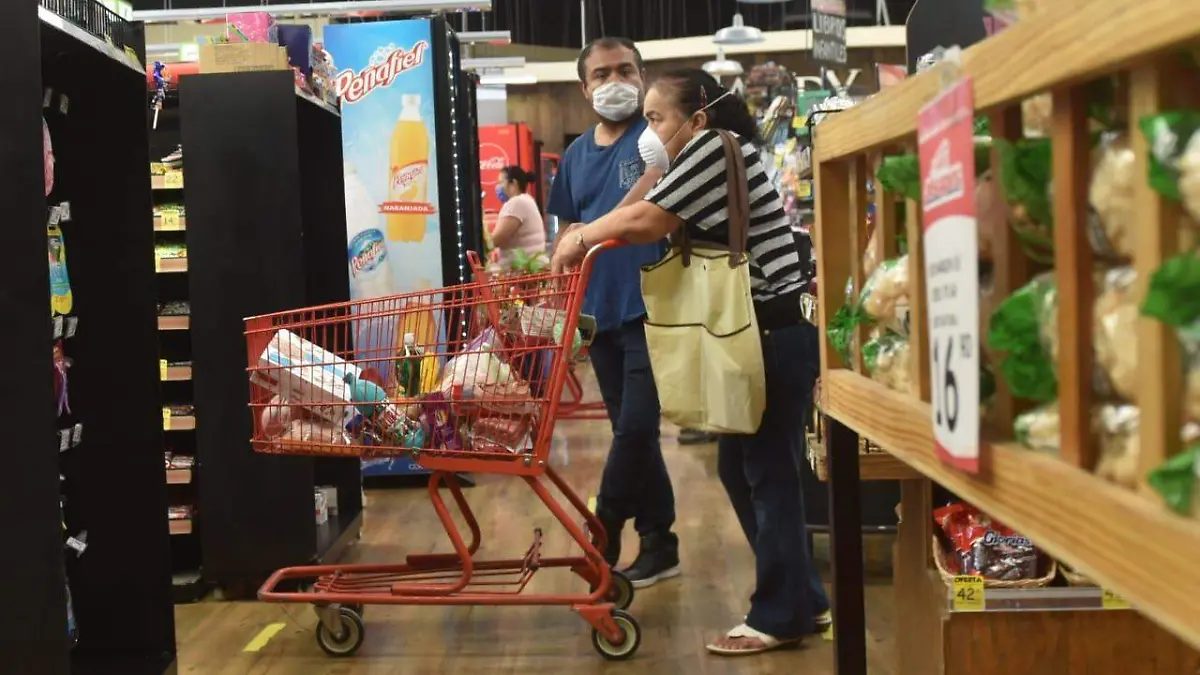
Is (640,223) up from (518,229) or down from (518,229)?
down

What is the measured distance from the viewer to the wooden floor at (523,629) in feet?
11.3

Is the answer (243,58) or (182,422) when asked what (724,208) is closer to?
(243,58)

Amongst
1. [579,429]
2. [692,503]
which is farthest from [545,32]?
[692,503]

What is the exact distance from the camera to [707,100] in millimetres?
3340

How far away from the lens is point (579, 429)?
8.40m

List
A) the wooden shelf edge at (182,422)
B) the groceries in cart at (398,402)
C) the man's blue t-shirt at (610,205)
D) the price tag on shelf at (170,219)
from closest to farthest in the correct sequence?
the groceries in cart at (398,402) → the man's blue t-shirt at (610,205) → the wooden shelf edge at (182,422) → the price tag on shelf at (170,219)

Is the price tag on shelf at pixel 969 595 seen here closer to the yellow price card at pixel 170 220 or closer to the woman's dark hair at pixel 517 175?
the yellow price card at pixel 170 220

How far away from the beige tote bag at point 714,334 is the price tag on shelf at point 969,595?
82 centimetres

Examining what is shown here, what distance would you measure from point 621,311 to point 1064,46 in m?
3.16

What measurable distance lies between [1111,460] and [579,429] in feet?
24.9

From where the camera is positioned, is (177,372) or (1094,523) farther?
(177,372)

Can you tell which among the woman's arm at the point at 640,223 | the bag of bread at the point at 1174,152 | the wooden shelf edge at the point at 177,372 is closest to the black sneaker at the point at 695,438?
the wooden shelf edge at the point at 177,372

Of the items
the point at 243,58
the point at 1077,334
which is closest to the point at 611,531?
the point at 243,58

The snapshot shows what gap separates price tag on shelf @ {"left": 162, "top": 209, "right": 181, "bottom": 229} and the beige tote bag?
229 cm
